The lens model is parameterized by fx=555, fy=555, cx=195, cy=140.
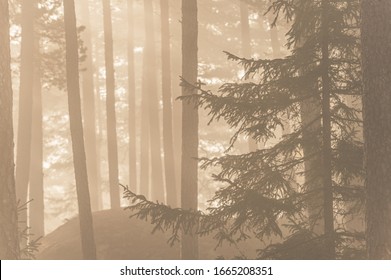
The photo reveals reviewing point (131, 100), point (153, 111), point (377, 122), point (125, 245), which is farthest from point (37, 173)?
point (377, 122)

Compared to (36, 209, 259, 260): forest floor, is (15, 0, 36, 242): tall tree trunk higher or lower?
higher

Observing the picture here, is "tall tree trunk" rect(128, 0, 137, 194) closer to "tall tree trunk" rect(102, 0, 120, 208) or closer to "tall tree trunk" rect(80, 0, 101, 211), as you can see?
"tall tree trunk" rect(80, 0, 101, 211)

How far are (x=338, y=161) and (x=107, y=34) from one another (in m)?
17.5

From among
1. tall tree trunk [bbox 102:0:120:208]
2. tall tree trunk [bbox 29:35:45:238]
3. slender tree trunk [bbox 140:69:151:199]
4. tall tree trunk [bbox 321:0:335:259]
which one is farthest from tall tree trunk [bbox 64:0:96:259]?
slender tree trunk [bbox 140:69:151:199]

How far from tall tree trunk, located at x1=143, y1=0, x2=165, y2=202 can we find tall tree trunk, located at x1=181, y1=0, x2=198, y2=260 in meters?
13.2

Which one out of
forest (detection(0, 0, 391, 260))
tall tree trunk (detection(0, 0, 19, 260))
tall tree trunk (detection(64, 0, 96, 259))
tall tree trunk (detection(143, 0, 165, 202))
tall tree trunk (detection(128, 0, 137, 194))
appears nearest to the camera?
forest (detection(0, 0, 391, 260))

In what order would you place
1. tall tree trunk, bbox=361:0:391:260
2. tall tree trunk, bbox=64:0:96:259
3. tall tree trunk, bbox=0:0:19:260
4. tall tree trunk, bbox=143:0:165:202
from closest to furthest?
1. tall tree trunk, bbox=361:0:391:260
2. tall tree trunk, bbox=0:0:19:260
3. tall tree trunk, bbox=64:0:96:259
4. tall tree trunk, bbox=143:0:165:202

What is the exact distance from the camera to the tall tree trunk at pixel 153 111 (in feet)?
84.9

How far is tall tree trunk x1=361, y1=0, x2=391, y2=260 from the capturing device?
6.18 meters

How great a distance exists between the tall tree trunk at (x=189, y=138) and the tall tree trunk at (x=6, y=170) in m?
4.79

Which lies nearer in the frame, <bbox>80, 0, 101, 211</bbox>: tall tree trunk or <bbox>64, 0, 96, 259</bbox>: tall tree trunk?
<bbox>64, 0, 96, 259</bbox>: tall tree trunk

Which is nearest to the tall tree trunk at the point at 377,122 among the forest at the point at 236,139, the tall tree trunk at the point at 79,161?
the forest at the point at 236,139

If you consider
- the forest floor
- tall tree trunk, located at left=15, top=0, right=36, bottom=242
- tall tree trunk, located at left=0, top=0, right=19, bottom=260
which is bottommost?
the forest floor

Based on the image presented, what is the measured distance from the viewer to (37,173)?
2166 centimetres
